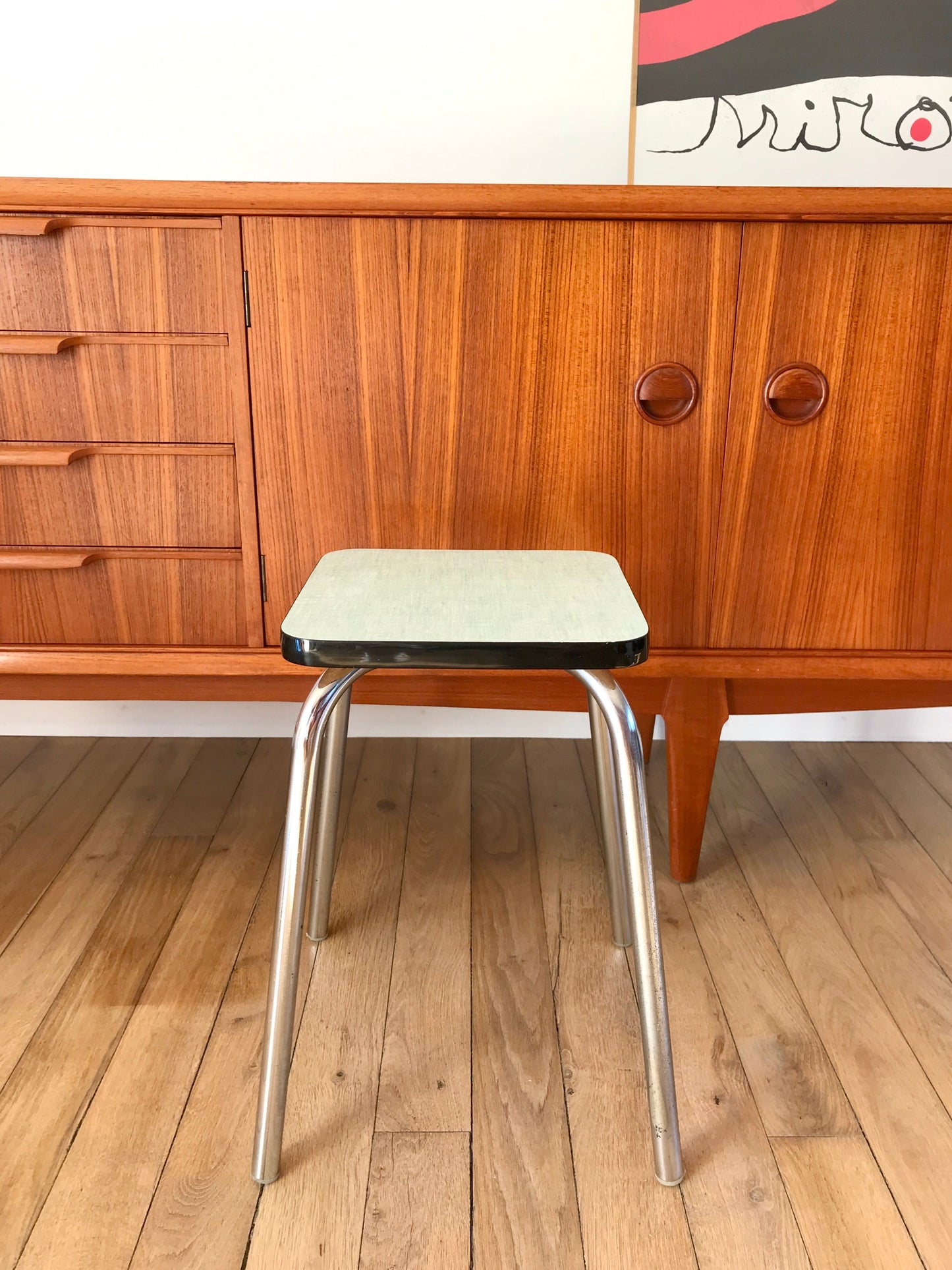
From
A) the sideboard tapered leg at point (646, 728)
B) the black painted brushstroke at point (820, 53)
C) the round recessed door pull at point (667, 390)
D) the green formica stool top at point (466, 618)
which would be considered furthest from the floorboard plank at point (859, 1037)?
the black painted brushstroke at point (820, 53)

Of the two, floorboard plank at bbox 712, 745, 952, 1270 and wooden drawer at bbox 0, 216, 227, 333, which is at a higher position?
wooden drawer at bbox 0, 216, 227, 333

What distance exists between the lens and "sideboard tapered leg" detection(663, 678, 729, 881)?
1180mm

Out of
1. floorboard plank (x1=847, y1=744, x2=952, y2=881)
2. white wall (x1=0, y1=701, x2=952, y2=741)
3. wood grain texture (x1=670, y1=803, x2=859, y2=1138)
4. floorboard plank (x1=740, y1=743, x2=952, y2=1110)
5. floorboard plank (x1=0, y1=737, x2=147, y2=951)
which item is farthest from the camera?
white wall (x1=0, y1=701, x2=952, y2=741)

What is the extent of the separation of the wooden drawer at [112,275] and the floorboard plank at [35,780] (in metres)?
0.71

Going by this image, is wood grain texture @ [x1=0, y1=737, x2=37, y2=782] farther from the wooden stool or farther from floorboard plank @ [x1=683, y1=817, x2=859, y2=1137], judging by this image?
floorboard plank @ [x1=683, y1=817, x2=859, y2=1137]

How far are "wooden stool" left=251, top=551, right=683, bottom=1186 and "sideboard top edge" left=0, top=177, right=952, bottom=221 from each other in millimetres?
407

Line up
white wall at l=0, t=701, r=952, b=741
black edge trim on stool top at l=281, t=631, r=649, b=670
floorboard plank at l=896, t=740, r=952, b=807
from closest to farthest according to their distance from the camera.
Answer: black edge trim on stool top at l=281, t=631, r=649, b=670 → floorboard plank at l=896, t=740, r=952, b=807 → white wall at l=0, t=701, r=952, b=741

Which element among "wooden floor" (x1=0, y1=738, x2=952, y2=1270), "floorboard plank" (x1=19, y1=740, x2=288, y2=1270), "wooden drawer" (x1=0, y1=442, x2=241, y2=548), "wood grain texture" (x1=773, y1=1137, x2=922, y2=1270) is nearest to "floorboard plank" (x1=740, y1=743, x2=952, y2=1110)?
"wooden floor" (x1=0, y1=738, x2=952, y2=1270)

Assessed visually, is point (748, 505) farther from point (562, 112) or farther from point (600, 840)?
point (562, 112)

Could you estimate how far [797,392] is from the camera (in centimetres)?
106

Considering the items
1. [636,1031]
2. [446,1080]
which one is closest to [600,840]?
[636,1031]

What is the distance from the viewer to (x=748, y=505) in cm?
110

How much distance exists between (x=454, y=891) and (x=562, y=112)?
1143mm

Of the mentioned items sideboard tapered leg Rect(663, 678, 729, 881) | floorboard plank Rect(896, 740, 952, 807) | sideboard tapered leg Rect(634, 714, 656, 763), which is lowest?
floorboard plank Rect(896, 740, 952, 807)
